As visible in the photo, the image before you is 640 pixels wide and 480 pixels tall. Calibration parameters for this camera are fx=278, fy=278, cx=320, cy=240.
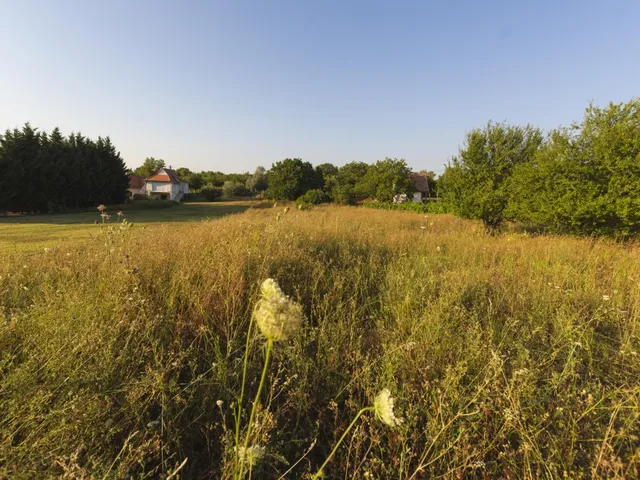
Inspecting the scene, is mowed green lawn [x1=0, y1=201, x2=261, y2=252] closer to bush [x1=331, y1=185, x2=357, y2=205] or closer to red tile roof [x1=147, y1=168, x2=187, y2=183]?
bush [x1=331, y1=185, x2=357, y2=205]

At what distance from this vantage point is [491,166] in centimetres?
1154

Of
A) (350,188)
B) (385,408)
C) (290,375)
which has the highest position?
(350,188)

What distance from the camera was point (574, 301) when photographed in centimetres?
325

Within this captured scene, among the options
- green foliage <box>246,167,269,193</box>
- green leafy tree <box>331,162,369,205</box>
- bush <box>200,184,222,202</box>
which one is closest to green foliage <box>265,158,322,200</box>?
green leafy tree <box>331,162,369,205</box>

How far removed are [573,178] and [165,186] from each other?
55079 mm

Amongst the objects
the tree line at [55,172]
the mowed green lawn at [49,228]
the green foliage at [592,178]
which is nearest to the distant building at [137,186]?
the tree line at [55,172]

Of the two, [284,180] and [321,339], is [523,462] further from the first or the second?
[284,180]

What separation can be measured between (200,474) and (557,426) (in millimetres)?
2136

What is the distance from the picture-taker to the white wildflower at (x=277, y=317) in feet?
2.91

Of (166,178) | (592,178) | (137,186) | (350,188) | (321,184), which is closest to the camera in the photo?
(592,178)

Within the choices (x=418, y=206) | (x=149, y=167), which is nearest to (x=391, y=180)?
(x=418, y=206)

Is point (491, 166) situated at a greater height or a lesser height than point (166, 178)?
lesser

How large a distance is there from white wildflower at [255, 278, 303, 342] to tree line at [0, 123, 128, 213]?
1214 inches

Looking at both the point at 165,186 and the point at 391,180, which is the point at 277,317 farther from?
the point at 165,186
